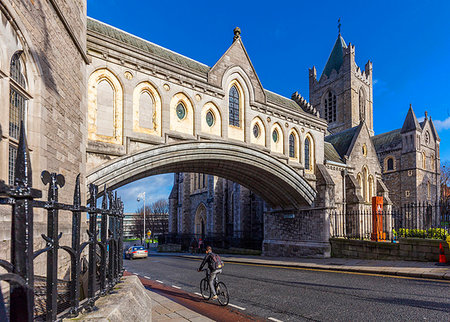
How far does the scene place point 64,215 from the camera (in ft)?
25.2

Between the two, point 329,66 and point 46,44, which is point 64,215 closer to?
point 46,44

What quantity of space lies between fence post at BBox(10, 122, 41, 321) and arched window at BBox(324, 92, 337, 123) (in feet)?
187

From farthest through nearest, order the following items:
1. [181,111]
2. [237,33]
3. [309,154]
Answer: [309,154], [237,33], [181,111]

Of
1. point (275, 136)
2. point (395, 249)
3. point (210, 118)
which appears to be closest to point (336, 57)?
point (275, 136)

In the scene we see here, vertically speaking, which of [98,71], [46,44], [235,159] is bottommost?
[235,159]

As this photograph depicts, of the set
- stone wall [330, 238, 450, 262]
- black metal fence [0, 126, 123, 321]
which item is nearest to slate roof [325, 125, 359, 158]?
stone wall [330, 238, 450, 262]

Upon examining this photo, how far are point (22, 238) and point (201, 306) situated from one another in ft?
22.2

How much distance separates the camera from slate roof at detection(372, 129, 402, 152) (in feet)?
144

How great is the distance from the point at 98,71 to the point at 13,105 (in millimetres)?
6221

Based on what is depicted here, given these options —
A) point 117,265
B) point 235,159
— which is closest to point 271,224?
point 235,159

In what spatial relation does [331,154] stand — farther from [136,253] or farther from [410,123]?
[410,123]

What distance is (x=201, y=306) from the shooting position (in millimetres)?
7980

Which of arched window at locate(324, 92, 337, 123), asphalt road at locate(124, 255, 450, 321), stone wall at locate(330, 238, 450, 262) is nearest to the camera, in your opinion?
asphalt road at locate(124, 255, 450, 321)

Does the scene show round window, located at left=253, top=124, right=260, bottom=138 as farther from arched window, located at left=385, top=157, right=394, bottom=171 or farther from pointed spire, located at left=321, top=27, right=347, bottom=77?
pointed spire, located at left=321, top=27, right=347, bottom=77
